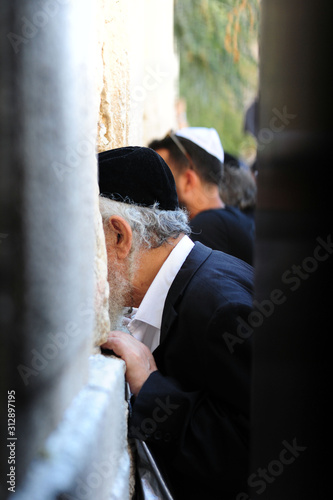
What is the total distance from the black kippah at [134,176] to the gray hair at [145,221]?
2 centimetres

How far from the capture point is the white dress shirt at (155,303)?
6.06 ft

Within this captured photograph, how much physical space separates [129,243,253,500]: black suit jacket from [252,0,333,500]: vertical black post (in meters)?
0.32

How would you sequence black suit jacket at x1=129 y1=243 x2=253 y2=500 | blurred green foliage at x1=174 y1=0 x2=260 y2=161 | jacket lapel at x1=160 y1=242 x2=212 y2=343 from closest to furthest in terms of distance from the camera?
1. black suit jacket at x1=129 y1=243 x2=253 y2=500
2. jacket lapel at x1=160 y1=242 x2=212 y2=343
3. blurred green foliage at x1=174 y1=0 x2=260 y2=161

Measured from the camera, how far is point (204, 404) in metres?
1.60

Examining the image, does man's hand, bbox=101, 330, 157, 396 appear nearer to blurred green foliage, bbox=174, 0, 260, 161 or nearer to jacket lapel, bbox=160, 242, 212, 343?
jacket lapel, bbox=160, 242, 212, 343

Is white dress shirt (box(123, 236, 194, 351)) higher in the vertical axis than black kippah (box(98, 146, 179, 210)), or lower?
lower

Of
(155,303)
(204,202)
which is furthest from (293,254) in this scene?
(204,202)

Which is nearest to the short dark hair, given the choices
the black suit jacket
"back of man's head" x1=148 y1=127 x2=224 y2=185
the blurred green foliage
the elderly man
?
"back of man's head" x1=148 y1=127 x2=224 y2=185

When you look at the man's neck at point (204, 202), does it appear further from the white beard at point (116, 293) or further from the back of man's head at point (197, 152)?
the white beard at point (116, 293)

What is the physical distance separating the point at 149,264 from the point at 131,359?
43 centimetres

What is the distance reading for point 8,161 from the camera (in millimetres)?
880

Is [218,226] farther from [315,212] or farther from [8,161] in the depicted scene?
[8,161]

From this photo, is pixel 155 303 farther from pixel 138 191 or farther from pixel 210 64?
pixel 210 64

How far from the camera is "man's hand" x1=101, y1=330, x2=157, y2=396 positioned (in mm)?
1553
